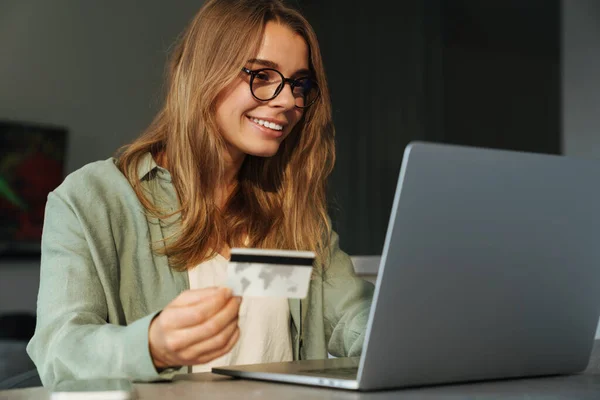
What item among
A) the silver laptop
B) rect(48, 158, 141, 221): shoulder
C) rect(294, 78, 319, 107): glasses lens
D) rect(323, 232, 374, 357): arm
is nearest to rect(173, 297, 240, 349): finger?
the silver laptop

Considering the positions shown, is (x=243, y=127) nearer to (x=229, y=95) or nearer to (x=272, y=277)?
(x=229, y=95)

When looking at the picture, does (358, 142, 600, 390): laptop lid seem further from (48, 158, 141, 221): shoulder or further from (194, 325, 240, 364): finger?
(48, 158, 141, 221): shoulder

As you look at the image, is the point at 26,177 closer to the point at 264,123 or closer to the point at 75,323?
the point at 264,123

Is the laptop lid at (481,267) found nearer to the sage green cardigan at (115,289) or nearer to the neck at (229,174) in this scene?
the sage green cardigan at (115,289)

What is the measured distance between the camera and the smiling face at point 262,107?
157 centimetres

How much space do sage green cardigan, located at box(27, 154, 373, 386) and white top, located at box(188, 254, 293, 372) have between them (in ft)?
0.10

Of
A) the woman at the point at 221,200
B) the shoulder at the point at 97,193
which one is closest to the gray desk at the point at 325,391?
the woman at the point at 221,200

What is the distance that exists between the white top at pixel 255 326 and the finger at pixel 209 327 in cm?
61

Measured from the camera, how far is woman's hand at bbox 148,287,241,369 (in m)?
0.89

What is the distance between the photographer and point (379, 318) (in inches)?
33.2

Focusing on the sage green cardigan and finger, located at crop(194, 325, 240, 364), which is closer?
finger, located at crop(194, 325, 240, 364)

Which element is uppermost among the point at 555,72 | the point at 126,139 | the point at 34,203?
the point at 555,72

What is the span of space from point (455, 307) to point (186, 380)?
13.5 inches

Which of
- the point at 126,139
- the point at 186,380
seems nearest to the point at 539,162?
the point at 186,380
